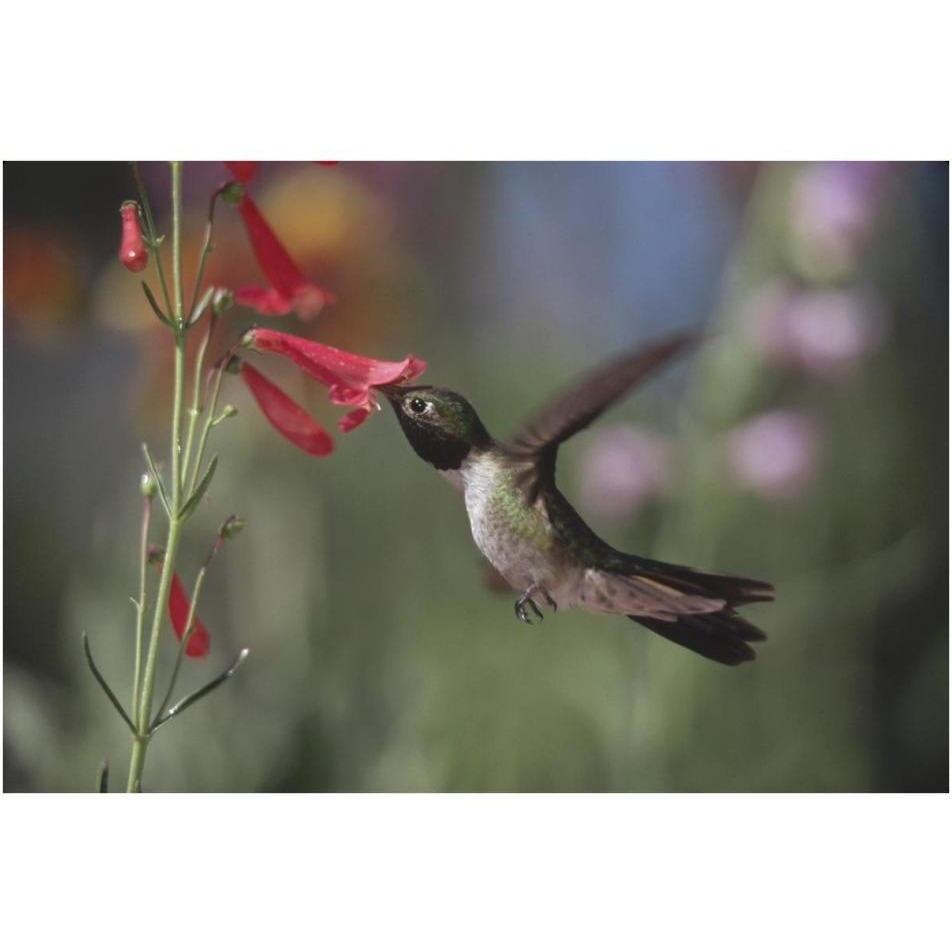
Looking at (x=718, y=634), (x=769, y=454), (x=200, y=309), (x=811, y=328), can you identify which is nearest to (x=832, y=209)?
(x=811, y=328)

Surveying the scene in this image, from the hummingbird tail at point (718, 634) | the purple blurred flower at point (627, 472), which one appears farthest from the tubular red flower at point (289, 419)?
the purple blurred flower at point (627, 472)

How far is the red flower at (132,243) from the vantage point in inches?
43.8

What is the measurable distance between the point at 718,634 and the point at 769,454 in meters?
1.00

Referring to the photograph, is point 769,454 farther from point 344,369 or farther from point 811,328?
point 344,369

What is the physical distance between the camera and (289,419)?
4.00 ft

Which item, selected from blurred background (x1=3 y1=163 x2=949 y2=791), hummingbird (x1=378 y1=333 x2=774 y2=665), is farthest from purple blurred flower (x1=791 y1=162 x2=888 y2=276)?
hummingbird (x1=378 y1=333 x2=774 y2=665)

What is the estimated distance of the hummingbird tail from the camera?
1.27 metres

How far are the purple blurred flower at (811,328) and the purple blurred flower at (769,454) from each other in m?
0.12

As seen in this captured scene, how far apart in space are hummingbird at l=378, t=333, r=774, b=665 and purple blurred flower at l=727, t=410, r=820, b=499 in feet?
3.14

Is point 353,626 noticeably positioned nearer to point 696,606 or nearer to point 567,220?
point 567,220

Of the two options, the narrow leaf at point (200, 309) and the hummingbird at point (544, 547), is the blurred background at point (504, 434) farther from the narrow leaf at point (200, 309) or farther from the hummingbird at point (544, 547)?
the narrow leaf at point (200, 309)

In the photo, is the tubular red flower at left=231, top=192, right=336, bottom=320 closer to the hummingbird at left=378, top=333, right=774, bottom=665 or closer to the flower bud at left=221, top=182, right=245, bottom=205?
the flower bud at left=221, top=182, right=245, bottom=205

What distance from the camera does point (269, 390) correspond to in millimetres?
1224
